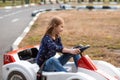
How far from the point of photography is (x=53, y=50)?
6.56 m

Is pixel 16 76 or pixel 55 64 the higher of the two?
pixel 55 64

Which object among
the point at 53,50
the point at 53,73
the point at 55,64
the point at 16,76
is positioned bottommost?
the point at 16,76

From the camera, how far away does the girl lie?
6.41 meters

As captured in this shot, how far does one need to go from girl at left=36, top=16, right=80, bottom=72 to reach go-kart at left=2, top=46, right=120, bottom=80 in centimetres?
11

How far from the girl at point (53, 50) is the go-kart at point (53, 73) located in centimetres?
11

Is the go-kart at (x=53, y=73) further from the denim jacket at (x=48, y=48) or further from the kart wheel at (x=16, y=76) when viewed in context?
the denim jacket at (x=48, y=48)

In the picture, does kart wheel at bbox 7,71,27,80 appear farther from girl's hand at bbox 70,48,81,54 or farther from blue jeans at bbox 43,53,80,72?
girl's hand at bbox 70,48,81,54

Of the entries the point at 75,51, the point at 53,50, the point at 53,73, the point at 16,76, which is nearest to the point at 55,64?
the point at 53,73

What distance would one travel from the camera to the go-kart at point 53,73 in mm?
6234

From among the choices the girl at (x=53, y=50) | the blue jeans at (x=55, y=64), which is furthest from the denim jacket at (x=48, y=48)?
the blue jeans at (x=55, y=64)

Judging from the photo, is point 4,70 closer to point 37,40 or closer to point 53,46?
point 53,46

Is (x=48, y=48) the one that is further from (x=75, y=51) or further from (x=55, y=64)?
(x=75, y=51)

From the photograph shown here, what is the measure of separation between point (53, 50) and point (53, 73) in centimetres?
39

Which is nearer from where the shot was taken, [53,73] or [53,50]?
[53,73]
